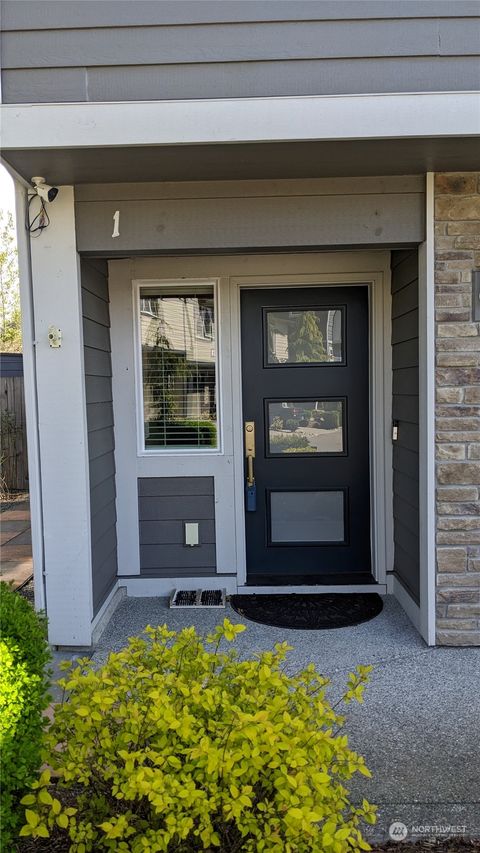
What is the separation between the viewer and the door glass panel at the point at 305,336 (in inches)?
159

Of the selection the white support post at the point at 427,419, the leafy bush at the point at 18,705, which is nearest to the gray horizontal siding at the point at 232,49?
the white support post at the point at 427,419

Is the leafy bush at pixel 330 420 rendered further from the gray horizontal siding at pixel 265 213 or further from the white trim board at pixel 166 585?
the gray horizontal siding at pixel 265 213

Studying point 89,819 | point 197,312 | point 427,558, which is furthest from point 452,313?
point 89,819

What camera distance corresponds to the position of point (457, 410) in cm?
314

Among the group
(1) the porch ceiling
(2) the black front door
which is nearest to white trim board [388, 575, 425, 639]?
(2) the black front door

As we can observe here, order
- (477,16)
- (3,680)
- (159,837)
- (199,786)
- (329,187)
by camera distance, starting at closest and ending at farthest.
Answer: (159,837) → (199,786) → (3,680) → (477,16) → (329,187)

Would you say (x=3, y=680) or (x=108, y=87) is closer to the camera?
(x=3, y=680)

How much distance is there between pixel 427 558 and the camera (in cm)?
321

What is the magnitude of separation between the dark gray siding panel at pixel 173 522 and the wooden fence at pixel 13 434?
14.9 ft

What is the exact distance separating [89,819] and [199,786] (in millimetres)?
342

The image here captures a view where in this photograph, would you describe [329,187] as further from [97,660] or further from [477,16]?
[97,660]

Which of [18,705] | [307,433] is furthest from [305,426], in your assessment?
[18,705]

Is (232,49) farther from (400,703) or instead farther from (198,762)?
(400,703)

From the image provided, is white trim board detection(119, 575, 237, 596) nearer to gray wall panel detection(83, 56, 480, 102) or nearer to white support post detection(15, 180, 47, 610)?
white support post detection(15, 180, 47, 610)
